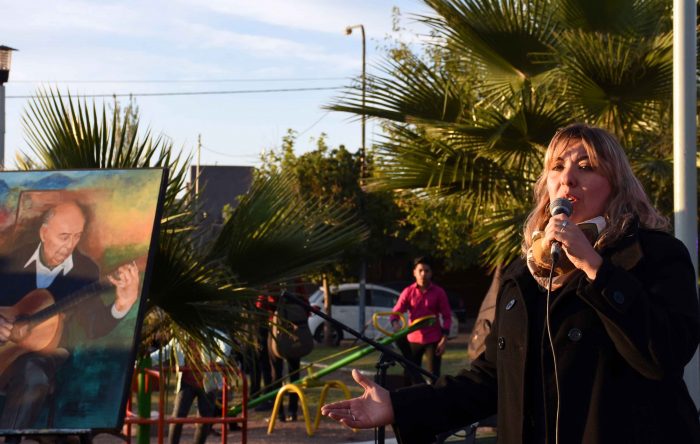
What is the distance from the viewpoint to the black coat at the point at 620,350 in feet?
7.30

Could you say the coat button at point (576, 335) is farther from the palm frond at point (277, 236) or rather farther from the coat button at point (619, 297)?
the palm frond at point (277, 236)

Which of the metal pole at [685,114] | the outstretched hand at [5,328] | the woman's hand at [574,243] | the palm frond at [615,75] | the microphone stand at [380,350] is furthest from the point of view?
the palm frond at [615,75]

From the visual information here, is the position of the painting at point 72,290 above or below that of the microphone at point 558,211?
below

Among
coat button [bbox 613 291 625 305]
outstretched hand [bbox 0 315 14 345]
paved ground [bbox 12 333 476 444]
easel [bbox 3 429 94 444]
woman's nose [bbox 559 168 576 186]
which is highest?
woman's nose [bbox 559 168 576 186]

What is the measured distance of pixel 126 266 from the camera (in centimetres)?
491

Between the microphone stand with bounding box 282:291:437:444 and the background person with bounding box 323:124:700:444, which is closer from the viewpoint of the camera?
the background person with bounding box 323:124:700:444

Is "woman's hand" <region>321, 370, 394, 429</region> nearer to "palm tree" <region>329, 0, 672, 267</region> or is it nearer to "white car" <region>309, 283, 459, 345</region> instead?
"palm tree" <region>329, 0, 672, 267</region>

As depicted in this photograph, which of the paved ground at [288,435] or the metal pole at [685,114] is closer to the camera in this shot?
the metal pole at [685,114]

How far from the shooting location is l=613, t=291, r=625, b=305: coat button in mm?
2207

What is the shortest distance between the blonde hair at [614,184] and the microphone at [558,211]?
142 mm

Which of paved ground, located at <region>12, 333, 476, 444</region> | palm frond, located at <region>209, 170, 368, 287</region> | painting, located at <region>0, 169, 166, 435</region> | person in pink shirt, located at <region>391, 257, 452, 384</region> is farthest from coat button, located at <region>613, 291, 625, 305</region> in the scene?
person in pink shirt, located at <region>391, 257, 452, 384</region>

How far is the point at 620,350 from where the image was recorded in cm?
224

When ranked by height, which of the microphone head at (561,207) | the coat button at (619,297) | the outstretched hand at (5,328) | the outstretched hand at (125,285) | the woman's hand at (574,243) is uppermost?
the microphone head at (561,207)

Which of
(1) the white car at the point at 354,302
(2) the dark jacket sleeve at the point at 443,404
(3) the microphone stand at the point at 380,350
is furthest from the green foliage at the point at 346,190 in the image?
(2) the dark jacket sleeve at the point at 443,404
